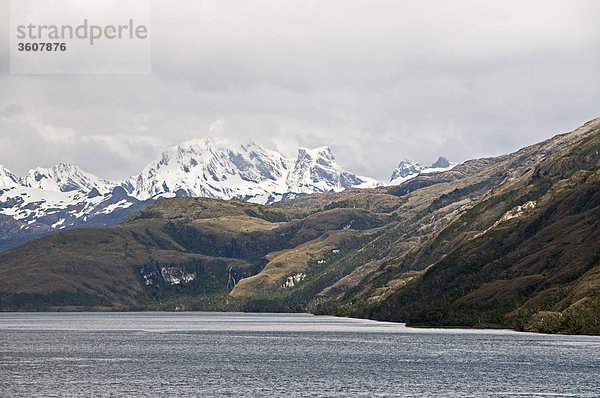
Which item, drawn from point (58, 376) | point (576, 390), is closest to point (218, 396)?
point (58, 376)

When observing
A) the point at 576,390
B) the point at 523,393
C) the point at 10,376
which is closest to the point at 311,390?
the point at 523,393

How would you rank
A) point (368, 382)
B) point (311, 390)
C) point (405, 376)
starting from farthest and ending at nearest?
point (405, 376)
point (368, 382)
point (311, 390)

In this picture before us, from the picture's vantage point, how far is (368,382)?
17612 centimetres

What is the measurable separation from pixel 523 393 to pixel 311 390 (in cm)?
3956

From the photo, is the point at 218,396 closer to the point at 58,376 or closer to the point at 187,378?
the point at 187,378

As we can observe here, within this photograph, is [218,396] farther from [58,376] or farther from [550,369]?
[550,369]

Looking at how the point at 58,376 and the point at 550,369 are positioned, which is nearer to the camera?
the point at 58,376

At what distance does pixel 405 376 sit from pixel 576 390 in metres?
40.6

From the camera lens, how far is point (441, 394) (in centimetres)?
15575

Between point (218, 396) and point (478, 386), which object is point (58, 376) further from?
point (478, 386)

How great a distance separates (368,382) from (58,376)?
66582mm

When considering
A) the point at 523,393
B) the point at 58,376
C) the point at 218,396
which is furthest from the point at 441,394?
the point at 58,376

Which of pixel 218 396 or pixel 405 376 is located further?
pixel 405 376

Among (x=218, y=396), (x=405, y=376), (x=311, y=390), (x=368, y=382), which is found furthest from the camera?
(x=405, y=376)
